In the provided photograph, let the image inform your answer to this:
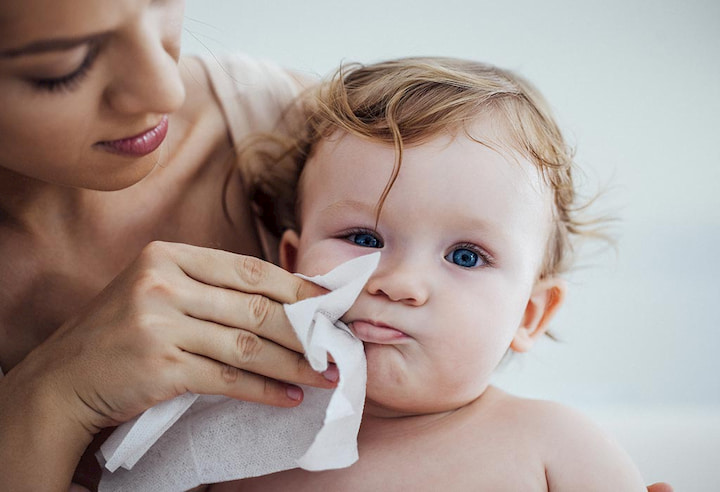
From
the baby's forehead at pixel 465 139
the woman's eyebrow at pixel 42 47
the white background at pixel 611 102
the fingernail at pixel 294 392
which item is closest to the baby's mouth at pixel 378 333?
the fingernail at pixel 294 392

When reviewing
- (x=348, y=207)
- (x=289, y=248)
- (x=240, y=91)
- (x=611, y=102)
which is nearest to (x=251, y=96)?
(x=240, y=91)

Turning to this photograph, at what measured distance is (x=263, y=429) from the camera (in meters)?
1.02

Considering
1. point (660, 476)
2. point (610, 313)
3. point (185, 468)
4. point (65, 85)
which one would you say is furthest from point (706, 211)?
point (65, 85)

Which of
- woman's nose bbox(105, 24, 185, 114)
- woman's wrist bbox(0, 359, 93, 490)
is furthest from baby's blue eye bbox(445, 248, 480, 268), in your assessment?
woman's wrist bbox(0, 359, 93, 490)

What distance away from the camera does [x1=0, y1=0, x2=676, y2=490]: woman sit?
0.78 m

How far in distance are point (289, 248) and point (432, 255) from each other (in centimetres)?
35

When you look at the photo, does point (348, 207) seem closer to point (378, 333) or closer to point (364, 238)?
point (364, 238)

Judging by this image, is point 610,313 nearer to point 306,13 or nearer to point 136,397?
point 306,13

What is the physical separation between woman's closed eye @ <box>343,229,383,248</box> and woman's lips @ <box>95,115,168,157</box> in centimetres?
31

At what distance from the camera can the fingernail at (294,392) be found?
96cm

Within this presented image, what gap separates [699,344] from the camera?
188cm

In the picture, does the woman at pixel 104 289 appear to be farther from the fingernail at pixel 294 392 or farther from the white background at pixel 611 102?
the white background at pixel 611 102

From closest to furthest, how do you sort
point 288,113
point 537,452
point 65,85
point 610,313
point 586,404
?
point 65,85
point 537,452
point 288,113
point 586,404
point 610,313

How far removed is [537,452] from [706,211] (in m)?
1.31
